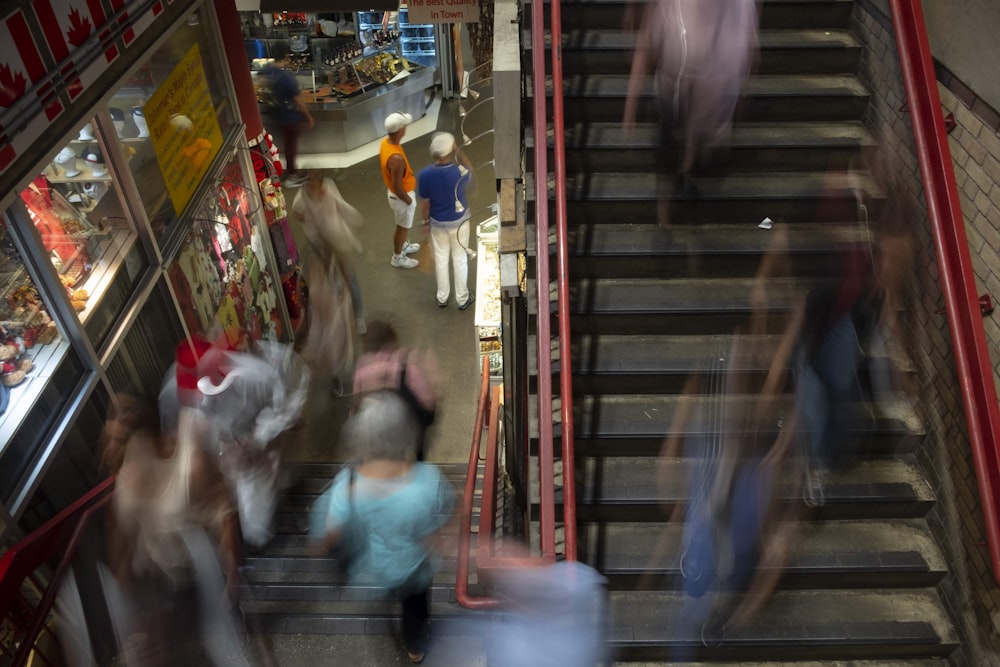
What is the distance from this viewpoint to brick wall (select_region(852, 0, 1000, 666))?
10.1 feet

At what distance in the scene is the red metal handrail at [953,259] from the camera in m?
2.81

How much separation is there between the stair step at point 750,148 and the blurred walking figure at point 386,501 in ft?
5.96

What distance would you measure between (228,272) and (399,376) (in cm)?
246

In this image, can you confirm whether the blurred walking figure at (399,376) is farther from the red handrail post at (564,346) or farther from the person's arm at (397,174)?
the person's arm at (397,174)

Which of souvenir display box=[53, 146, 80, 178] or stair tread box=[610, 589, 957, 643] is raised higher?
souvenir display box=[53, 146, 80, 178]

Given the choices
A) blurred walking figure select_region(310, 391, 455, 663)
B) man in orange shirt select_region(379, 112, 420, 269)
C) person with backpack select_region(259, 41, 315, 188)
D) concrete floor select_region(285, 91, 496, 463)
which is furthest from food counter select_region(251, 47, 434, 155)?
blurred walking figure select_region(310, 391, 455, 663)

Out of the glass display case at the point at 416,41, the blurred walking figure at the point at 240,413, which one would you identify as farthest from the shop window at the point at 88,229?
the glass display case at the point at 416,41

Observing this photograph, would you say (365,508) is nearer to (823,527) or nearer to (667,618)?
(667,618)

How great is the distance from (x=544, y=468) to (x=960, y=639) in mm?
2023

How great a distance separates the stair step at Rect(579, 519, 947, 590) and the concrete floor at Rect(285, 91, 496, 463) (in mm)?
2812

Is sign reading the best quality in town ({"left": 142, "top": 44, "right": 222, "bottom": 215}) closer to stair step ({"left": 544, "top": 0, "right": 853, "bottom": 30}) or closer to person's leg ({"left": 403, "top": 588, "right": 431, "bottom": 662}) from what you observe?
stair step ({"left": 544, "top": 0, "right": 853, "bottom": 30})

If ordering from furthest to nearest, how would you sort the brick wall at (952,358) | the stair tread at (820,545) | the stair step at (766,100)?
the stair step at (766,100)
the stair tread at (820,545)
the brick wall at (952,358)

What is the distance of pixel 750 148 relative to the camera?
414cm

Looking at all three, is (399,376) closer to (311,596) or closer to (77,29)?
(311,596)
